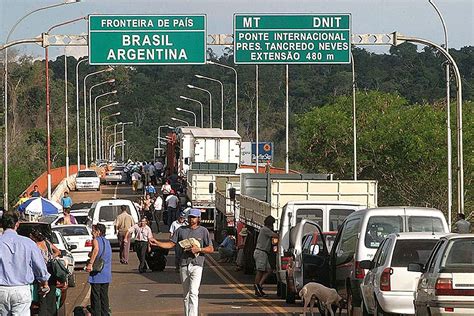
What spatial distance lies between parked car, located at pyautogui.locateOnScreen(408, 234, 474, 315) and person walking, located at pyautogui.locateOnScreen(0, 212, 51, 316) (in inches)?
175

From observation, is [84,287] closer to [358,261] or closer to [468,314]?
[358,261]

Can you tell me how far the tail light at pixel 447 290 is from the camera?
14.3 metres

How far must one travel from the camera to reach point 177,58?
3647 cm

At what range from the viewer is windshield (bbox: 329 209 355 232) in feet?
82.9

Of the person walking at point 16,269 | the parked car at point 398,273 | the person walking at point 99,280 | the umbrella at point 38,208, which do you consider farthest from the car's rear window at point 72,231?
the person walking at point 16,269

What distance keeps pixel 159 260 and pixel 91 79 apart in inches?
5624

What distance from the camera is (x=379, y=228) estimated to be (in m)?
19.4

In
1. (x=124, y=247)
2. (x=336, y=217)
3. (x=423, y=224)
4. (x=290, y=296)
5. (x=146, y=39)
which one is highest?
(x=146, y=39)

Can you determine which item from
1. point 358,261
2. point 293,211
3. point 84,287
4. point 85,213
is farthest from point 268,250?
point 85,213

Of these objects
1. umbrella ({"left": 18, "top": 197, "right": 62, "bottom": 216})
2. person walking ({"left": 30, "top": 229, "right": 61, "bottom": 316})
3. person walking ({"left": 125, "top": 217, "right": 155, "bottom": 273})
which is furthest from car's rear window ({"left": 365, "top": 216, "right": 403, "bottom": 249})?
umbrella ({"left": 18, "top": 197, "right": 62, "bottom": 216})

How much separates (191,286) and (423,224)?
3938 millimetres

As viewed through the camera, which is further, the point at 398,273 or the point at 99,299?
the point at 99,299

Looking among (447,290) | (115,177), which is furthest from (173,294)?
(115,177)

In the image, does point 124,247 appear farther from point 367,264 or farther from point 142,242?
point 367,264
